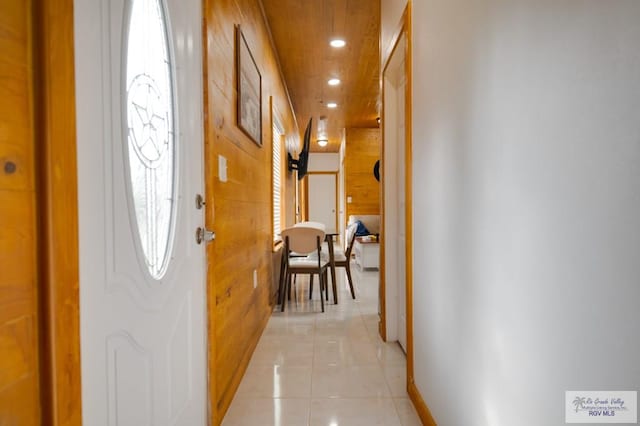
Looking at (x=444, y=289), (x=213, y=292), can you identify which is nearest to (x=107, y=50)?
(x=213, y=292)

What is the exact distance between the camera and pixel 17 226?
1.86 feet

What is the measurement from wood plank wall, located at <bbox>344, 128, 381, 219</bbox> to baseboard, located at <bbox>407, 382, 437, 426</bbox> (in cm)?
550

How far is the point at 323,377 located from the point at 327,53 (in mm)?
3471

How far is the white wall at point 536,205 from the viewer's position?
23.6 inches

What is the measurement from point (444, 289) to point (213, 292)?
3.37 feet

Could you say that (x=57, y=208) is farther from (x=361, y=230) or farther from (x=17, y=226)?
(x=361, y=230)

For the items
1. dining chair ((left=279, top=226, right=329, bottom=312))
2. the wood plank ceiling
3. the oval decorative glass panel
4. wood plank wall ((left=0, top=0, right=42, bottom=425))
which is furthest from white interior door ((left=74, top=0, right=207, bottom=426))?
dining chair ((left=279, top=226, right=329, bottom=312))

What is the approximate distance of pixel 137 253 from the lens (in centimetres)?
97

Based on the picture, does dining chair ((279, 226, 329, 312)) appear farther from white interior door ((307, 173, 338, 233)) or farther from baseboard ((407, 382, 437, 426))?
white interior door ((307, 173, 338, 233))

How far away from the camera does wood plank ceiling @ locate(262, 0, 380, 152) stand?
313 centimetres

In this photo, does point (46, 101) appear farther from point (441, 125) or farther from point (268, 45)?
point (268, 45)

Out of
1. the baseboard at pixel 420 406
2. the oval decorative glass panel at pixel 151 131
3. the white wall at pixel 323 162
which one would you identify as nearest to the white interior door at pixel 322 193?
the white wall at pixel 323 162

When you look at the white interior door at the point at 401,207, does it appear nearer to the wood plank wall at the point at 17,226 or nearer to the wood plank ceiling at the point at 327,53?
the wood plank ceiling at the point at 327,53

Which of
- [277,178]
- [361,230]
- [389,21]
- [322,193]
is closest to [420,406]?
[389,21]
